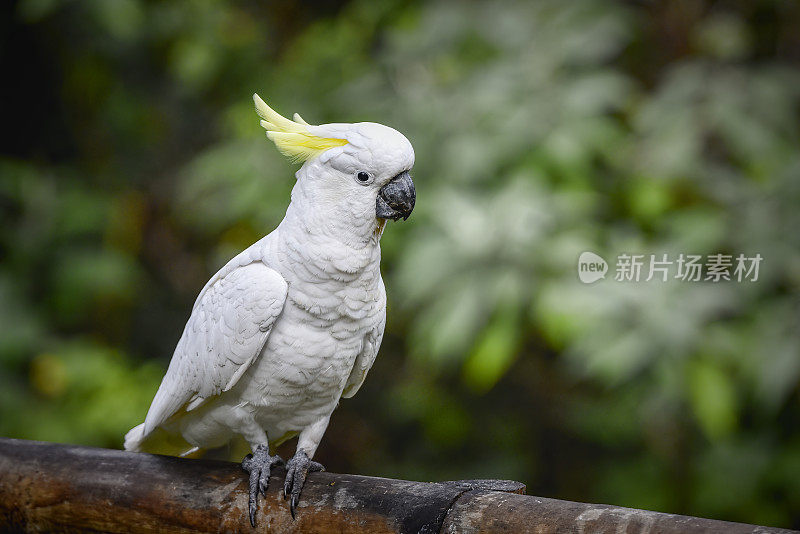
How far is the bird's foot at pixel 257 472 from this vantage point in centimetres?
91

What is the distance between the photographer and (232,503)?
3.02 ft

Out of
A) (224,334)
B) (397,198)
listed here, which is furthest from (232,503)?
(397,198)

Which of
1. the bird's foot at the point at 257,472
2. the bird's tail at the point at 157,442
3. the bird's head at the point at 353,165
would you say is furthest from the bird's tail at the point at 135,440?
the bird's head at the point at 353,165

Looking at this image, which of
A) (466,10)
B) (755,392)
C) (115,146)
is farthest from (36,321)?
(755,392)

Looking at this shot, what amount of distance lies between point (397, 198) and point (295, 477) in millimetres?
372

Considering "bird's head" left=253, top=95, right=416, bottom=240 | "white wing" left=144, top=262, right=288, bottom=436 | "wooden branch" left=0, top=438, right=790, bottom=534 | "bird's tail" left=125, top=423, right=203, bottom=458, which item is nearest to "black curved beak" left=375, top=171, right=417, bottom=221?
"bird's head" left=253, top=95, right=416, bottom=240

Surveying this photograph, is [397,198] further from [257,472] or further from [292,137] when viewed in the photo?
[257,472]

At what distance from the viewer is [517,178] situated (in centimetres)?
150

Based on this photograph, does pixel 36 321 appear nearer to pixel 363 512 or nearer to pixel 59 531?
pixel 59 531

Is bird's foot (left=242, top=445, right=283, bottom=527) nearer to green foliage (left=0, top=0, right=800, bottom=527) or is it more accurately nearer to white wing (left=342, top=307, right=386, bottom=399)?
white wing (left=342, top=307, right=386, bottom=399)

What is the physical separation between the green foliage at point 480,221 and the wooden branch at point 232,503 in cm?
56

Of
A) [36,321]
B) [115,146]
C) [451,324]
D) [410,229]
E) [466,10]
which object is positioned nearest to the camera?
[451,324]

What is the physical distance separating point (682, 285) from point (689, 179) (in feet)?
0.86

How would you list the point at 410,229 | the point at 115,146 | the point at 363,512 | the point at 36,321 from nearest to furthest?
the point at 363,512 → the point at 410,229 → the point at 36,321 → the point at 115,146
